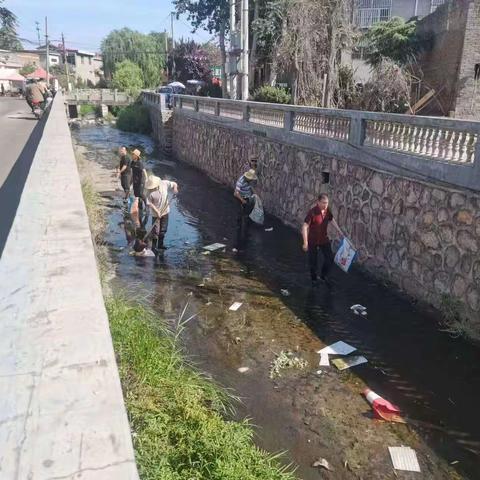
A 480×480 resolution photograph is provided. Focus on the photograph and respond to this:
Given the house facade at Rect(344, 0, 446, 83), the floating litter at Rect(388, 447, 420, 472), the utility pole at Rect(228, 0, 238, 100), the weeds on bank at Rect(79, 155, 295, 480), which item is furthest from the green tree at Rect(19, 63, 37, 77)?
the floating litter at Rect(388, 447, 420, 472)

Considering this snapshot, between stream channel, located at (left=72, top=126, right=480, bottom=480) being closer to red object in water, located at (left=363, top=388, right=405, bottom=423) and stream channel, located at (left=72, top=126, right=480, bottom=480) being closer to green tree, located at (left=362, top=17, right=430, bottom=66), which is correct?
red object in water, located at (left=363, top=388, right=405, bottom=423)

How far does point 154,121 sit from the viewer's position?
31.7 m

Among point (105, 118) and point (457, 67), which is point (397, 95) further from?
point (105, 118)

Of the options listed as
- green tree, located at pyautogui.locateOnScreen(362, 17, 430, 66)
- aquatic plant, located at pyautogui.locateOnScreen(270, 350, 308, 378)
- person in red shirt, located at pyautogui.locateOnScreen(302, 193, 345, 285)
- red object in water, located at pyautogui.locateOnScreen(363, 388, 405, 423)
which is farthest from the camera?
green tree, located at pyautogui.locateOnScreen(362, 17, 430, 66)

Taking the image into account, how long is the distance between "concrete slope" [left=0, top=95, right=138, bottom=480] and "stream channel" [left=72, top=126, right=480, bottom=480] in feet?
9.32

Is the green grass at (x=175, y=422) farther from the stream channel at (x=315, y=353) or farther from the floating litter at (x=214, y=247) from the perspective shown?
the floating litter at (x=214, y=247)

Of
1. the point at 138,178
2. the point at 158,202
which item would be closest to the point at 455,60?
the point at 138,178

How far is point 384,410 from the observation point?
5.04 meters

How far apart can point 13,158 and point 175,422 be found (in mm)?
11023

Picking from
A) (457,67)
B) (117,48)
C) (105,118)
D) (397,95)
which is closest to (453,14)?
(457,67)

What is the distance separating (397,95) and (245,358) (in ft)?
54.9

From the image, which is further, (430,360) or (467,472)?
(430,360)

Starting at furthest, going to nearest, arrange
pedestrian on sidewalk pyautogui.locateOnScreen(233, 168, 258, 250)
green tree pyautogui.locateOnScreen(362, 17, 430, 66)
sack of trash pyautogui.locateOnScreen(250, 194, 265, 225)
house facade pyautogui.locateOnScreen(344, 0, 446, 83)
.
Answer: house facade pyautogui.locateOnScreen(344, 0, 446, 83), green tree pyautogui.locateOnScreen(362, 17, 430, 66), sack of trash pyautogui.locateOnScreen(250, 194, 265, 225), pedestrian on sidewalk pyautogui.locateOnScreen(233, 168, 258, 250)

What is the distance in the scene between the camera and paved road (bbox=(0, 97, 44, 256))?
778 centimetres
